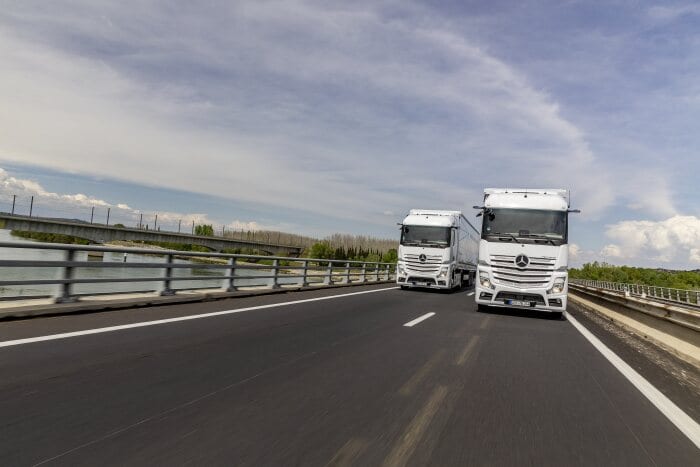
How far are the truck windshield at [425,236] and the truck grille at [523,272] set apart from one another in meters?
8.22

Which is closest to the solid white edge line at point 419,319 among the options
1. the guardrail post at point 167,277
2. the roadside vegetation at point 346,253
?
the guardrail post at point 167,277

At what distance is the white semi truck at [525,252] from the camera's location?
41.2ft

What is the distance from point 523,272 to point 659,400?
308 inches

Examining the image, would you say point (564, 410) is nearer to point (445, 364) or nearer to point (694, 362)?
point (445, 364)

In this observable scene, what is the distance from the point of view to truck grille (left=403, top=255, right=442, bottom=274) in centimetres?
2088

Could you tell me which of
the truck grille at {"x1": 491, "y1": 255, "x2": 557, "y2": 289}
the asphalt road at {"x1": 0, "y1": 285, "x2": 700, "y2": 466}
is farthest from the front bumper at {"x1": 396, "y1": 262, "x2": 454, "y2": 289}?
the asphalt road at {"x1": 0, "y1": 285, "x2": 700, "y2": 466}

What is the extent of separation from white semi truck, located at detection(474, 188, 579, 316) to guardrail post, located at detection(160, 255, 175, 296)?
792 cm

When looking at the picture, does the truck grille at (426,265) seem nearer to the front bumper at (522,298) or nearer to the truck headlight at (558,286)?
the front bumper at (522,298)

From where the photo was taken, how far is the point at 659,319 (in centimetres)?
1031

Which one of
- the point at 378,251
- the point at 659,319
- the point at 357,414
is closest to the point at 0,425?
the point at 357,414

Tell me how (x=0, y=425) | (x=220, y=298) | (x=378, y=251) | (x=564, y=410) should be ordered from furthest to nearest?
(x=378, y=251)
(x=220, y=298)
(x=564, y=410)
(x=0, y=425)

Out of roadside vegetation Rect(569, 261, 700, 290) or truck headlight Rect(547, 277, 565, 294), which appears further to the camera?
roadside vegetation Rect(569, 261, 700, 290)

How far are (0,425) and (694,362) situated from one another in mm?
8572

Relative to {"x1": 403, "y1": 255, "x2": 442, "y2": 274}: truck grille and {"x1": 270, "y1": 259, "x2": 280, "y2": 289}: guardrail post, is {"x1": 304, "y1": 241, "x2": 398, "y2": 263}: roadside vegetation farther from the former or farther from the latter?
{"x1": 270, "y1": 259, "x2": 280, "y2": 289}: guardrail post
